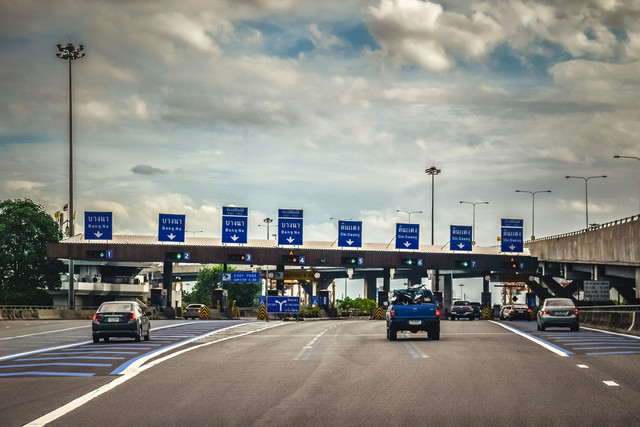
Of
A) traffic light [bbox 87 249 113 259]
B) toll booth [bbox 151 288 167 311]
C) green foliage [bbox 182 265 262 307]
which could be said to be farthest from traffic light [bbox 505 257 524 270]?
green foliage [bbox 182 265 262 307]

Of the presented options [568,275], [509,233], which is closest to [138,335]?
[509,233]

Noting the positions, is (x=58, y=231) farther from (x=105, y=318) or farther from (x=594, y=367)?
(x=594, y=367)

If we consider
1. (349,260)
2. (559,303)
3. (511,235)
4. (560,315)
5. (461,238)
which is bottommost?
(560,315)

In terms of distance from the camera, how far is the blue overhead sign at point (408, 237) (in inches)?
3246

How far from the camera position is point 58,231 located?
10450 cm

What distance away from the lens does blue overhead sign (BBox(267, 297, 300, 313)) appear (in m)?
73.0

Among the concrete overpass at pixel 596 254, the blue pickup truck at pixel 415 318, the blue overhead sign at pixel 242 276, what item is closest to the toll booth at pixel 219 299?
the blue overhead sign at pixel 242 276

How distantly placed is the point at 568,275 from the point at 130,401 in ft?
279

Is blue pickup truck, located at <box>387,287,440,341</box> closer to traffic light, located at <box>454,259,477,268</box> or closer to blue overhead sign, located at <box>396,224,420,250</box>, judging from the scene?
blue overhead sign, located at <box>396,224,420,250</box>

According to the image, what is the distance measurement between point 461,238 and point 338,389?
7094 cm

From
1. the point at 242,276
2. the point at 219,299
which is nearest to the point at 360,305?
the point at 242,276

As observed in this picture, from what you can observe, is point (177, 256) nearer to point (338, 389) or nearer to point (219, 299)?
point (219, 299)

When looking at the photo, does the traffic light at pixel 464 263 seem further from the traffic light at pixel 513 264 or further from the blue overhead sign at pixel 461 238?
the traffic light at pixel 513 264

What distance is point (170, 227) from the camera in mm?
75312
